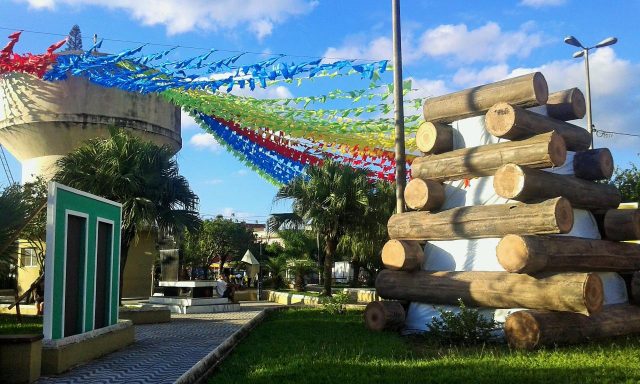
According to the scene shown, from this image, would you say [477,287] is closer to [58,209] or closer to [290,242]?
[58,209]

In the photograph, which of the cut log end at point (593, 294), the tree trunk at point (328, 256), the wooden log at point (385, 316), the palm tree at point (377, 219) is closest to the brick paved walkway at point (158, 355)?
the wooden log at point (385, 316)

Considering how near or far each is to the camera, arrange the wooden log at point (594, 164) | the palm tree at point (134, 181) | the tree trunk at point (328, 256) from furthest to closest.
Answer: the tree trunk at point (328, 256) < the palm tree at point (134, 181) < the wooden log at point (594, 164)

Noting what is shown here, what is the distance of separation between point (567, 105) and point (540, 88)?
927 mm

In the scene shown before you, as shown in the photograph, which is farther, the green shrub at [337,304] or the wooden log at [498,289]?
the green shrub at [337,304]

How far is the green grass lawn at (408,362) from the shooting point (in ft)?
24.3

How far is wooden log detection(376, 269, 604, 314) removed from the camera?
948 centimetres

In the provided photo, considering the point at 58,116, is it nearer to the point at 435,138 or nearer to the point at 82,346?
the point at 82,346

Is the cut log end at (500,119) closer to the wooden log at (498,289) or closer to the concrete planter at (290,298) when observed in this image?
the wooden log at (498,289)

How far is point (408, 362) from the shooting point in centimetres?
857

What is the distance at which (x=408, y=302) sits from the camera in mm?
12516

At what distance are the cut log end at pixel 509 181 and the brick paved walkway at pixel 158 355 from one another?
5662 mm

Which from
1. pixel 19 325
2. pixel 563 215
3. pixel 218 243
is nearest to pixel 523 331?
pixel 563 215

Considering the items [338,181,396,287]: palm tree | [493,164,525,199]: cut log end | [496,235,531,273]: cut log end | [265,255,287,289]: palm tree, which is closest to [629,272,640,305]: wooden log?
[496,235,531,273]: cut log end

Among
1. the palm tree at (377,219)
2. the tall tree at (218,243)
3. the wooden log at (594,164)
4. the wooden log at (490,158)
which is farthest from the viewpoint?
the tall tree at (218,243)
